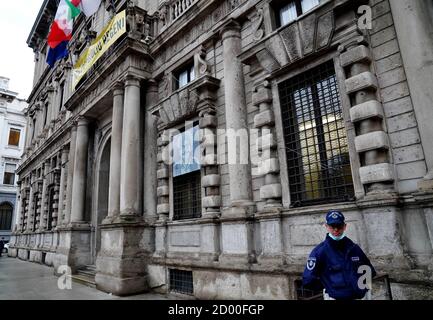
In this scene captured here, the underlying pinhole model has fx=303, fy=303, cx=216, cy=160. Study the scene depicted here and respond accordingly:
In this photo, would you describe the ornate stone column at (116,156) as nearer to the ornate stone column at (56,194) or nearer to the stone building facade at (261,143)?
the stone building facade at (261,143)

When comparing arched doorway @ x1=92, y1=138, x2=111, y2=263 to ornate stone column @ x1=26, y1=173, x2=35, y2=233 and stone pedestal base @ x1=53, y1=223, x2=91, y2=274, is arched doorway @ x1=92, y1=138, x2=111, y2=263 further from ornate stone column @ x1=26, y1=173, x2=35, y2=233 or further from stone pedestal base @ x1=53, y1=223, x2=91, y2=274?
ornate stone column @ x1=26, y1=173, x2=35, y2=233

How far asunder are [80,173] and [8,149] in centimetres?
2970

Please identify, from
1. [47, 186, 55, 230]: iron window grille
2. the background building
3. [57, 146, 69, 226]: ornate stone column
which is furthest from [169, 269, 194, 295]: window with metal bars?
the background building

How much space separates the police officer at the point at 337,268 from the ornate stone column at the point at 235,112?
379cm

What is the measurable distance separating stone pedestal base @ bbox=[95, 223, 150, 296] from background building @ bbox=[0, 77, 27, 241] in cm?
3372

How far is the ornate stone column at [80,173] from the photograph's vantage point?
13492 millimetres

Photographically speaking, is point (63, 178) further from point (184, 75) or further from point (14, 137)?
point (14, 137)

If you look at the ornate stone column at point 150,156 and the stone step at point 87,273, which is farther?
the stone step at point 87,273

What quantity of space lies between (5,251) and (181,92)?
29916 mm

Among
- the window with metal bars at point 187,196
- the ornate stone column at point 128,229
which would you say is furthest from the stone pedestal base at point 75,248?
the window with metal bars at point 187,196

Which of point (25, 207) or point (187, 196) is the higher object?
point (25, 207)

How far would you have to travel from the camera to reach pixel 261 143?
6.75m

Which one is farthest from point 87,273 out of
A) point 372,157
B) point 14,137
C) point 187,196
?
point 14,137
